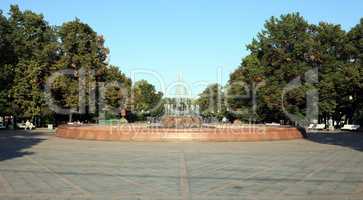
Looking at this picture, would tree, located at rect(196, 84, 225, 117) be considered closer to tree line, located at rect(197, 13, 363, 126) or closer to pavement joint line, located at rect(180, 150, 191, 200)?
tree line, located at rect(197, 13, 363, 126)

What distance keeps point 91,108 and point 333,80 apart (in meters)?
28.3

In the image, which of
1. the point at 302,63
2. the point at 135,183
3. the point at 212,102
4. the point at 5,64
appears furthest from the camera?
the point at 212,102

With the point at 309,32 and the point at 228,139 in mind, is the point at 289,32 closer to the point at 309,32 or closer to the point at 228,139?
the point at 309,32

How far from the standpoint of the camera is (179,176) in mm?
12875

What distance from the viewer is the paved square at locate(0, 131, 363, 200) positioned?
33.2 ft

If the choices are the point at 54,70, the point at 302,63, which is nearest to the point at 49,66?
the point at 54,70

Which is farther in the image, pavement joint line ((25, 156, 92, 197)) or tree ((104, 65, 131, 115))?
tree ((104, 65, 131, 115))

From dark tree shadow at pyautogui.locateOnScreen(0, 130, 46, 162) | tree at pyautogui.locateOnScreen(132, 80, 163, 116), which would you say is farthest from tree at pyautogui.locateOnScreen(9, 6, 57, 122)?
tree at pyautogui.locateOnScreen(132, 80, 163, 116)

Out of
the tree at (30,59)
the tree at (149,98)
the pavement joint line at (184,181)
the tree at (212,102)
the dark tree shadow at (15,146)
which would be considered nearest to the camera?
the pavement joint line at (184,181)

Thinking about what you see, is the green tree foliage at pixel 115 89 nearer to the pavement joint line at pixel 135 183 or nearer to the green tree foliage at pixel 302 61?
the green tree foliage at pixel 302 61

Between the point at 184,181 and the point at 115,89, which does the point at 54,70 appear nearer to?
the point at 115,89

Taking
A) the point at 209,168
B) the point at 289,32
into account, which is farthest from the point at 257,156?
the point at 289,32

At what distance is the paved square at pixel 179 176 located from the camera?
1012 cm

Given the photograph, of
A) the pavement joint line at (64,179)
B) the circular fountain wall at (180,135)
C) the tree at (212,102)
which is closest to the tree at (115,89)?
the circular fountain wall at (180,135)
